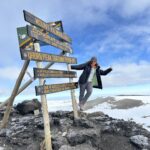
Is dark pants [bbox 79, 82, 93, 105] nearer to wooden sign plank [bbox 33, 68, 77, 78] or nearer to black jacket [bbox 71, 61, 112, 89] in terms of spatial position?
black jacket [bbox 71, 61, 112, 89]

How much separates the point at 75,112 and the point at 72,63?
1716 mm

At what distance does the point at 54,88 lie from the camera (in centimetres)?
951

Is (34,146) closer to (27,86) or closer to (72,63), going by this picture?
(27,86)

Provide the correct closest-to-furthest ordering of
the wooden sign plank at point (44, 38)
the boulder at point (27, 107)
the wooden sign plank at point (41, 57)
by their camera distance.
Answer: the wooden sign plank at point (41, 57) < the wooden sign plank at point (44, 38) < the boulder at point (27, 107)

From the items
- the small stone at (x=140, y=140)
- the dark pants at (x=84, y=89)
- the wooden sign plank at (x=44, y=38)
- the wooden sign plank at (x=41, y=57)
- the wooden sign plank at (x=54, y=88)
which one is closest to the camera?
the wooden sign plank at (x=41, y=57)

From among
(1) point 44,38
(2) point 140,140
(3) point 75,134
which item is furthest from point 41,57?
(2) point 140,140

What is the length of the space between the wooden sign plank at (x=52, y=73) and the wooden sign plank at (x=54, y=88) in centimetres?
28

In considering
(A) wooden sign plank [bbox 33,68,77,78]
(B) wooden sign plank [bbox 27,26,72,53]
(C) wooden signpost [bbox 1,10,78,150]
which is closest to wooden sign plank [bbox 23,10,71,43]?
(C) wooden signpost [bbox 1,10,78,150]

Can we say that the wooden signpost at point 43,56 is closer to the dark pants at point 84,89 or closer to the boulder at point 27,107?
the dark pants at point 84,89

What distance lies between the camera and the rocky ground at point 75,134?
9.42m

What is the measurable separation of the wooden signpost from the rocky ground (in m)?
0.59

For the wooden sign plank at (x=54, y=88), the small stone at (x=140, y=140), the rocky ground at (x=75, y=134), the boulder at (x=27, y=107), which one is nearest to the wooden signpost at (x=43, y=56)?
the wooden sign plank at (x=54, y=88)

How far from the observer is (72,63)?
11.4m

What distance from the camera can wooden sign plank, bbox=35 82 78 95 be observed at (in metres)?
8.66
